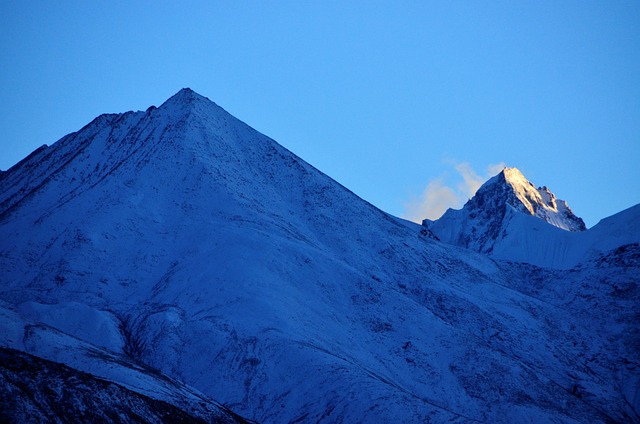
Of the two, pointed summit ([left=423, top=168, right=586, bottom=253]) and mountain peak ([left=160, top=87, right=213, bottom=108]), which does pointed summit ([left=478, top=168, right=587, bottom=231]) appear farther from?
mountain peak ([left=160, top=87, right=213, bottom=108])

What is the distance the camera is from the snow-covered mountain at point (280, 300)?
44562 millimetres

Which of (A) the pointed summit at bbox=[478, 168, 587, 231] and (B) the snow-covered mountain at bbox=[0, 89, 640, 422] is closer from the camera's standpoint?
(B) the snow-covered mountain at bbox=[0, 89, 640, 422]

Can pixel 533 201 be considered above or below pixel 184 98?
above

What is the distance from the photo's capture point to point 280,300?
55781mm

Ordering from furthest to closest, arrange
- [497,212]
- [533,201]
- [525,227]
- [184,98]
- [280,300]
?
[533,201], [497,212], [525,227], [184,98], [280,300]

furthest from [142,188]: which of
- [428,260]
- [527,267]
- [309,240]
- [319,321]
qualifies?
[527,267]

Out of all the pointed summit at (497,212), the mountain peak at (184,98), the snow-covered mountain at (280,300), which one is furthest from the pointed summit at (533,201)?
the mountain peak at (184,98)

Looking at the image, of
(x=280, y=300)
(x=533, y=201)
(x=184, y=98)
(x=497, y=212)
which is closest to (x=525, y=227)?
(x=497, y=212)

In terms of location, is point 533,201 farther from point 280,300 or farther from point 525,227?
point 280,300

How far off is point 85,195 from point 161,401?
47051 mm

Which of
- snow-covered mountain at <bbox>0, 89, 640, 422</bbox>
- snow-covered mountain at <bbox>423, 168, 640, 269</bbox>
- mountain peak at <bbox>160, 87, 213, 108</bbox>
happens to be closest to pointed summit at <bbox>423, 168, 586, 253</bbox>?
snow-covered mountain at <bbox>423, 168, 640, 269</bbox>

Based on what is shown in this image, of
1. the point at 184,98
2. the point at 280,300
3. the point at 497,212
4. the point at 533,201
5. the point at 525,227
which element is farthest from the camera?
the point at 533,201

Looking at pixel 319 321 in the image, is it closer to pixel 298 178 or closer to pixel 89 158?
pixel 298 178

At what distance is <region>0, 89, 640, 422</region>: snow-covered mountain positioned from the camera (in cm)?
4456
